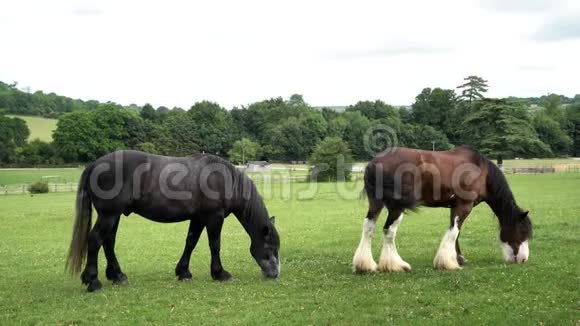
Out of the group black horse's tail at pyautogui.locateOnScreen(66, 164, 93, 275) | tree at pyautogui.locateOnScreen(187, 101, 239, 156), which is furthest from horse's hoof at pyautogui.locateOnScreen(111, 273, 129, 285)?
tree at pyautogui.locateOnScreen(187, 101, 239, 156)

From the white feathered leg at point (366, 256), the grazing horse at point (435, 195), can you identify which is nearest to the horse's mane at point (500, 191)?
the grazing horse at point (435, 195)

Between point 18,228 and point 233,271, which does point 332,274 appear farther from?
point 18,228

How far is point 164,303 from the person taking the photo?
7.75 meters

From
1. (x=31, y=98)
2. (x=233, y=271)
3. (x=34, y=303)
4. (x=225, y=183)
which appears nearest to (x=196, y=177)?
(x=225, y=183)

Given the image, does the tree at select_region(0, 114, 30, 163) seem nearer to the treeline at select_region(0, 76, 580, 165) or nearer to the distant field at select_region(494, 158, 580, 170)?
the treeline at select_region(0, 76, 580, 165)

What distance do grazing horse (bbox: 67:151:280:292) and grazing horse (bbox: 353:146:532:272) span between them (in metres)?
2.00

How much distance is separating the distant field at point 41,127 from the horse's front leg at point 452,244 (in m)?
104

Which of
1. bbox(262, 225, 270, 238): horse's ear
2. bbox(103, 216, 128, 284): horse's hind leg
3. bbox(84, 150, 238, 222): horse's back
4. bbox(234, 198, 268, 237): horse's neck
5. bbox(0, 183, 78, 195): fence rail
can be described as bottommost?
bbox(0, 183, 78, 195): fence rail

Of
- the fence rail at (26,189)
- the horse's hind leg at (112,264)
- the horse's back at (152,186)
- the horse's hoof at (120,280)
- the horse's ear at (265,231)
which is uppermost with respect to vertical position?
the horse's back at (152,186)

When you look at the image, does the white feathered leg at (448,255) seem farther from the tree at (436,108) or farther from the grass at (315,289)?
the tree at (436,108)

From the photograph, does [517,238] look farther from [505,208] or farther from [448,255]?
[448,255]

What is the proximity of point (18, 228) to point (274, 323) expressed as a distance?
19.6 m

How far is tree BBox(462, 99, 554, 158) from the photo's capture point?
71.8 meters

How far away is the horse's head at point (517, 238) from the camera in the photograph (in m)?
10.1
